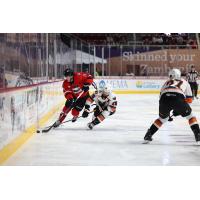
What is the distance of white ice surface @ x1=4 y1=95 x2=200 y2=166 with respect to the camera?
4066 mm

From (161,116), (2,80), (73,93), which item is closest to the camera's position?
(2,80)

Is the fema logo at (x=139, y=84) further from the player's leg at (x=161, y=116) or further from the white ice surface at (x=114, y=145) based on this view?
the player's leg at (x=161, y=116)

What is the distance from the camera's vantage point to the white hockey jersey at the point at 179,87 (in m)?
4.46

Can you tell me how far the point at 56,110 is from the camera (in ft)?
18.6

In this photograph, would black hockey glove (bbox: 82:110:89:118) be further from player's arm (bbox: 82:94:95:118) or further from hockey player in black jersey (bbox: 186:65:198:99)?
hockey player in black jersey (bbox: 186:65:198:99)

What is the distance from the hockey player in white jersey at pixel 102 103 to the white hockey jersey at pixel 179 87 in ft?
2.76

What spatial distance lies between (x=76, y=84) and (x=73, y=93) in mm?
191

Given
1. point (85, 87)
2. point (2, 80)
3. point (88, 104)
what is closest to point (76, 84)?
point (85, 87)

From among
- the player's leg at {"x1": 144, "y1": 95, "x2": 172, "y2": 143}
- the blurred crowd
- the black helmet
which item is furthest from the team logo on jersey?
the player's leg at {"x1": 144, "y1": 95, "x2": 172, "y2": 143}

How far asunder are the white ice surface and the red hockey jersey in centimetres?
Result: 26

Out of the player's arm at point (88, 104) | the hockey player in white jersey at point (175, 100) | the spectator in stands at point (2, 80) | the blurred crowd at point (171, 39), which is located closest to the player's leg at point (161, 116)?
the hockey player in white jersey at point (175, 100)

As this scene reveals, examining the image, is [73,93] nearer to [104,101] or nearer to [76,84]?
[76,84]

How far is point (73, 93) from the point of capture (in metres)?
5.45

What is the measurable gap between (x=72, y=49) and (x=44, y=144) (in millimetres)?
1214
